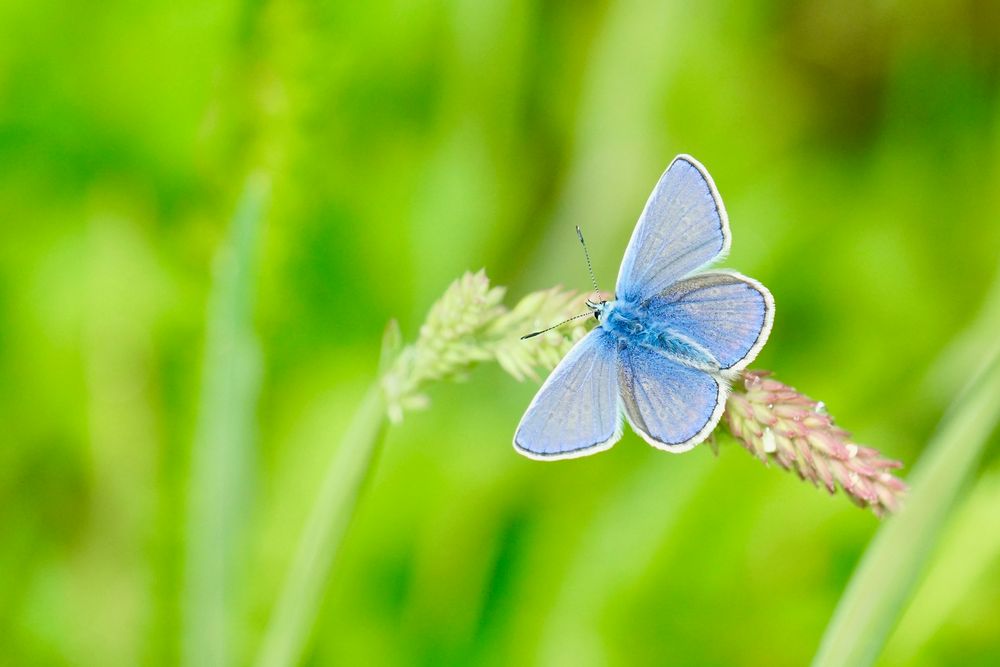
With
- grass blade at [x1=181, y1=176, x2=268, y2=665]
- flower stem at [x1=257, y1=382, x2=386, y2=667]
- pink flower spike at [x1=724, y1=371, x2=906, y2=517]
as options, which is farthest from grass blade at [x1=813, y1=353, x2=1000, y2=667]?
grass blade at [x1=181, y1=176, x2=268, y2=665]

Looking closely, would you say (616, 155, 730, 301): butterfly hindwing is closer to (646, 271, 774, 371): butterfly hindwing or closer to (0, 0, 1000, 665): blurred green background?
(646, 271, 774, 371): butterfly hindwing

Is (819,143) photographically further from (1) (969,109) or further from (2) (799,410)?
(2) (799,410)

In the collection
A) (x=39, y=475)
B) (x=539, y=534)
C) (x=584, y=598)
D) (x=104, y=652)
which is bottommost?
(x=584, y=598)

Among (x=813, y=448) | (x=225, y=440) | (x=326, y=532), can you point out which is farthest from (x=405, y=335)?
(x=813, y=448)

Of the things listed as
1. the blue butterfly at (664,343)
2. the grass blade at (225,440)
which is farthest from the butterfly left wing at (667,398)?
the grass blade at (225,440)

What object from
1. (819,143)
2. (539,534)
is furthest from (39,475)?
(819,143)

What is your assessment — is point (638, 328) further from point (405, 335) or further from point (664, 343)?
point (405, 335)

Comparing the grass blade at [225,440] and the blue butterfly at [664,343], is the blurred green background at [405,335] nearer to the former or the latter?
the grass blade at [225,440]
